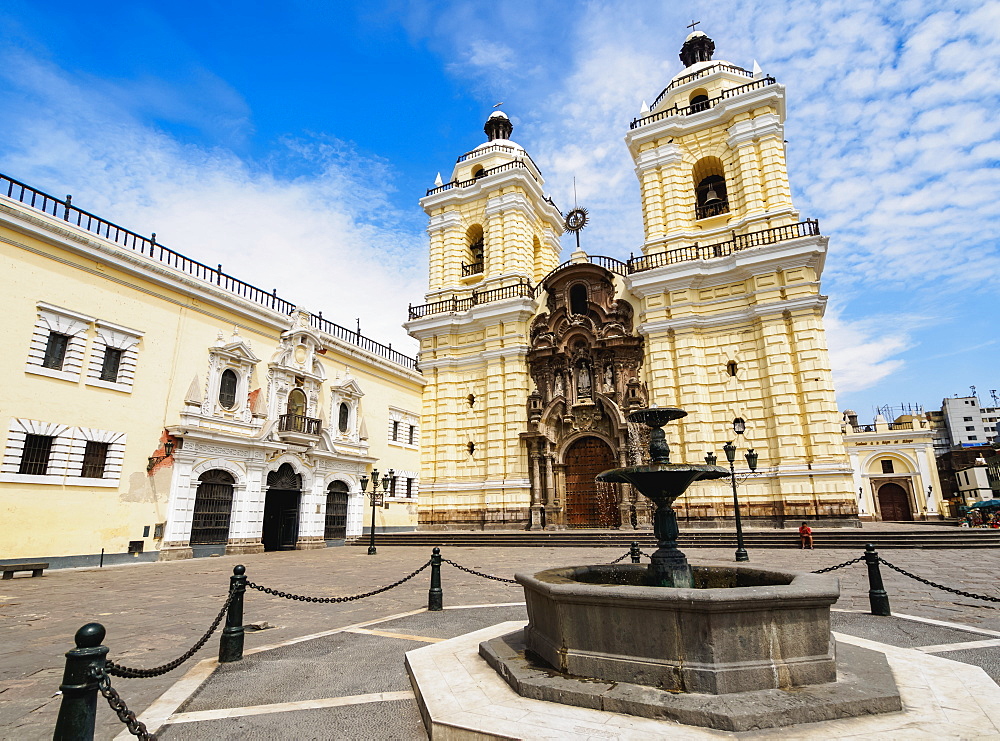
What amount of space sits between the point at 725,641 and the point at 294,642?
483 cm

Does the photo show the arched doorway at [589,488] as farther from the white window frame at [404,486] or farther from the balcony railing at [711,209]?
the balcony railing at [711,209]

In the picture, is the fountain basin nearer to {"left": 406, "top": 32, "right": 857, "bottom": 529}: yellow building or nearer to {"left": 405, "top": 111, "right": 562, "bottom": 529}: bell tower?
{"left": 406, "top": 32, "right": 857, "bottom": 529}: yellow building

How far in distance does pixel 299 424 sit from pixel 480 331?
10574mm

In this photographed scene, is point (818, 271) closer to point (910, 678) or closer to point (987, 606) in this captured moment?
point (987, 606)

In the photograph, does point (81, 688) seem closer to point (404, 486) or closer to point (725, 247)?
point (404, 486)

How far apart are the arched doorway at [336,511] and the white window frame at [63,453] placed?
25.3 feet

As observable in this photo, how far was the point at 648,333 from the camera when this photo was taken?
2272 cm

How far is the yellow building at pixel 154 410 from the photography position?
41.6 ft

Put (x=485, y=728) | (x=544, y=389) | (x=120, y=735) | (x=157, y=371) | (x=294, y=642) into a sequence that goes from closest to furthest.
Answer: (x=485, y=728) → (x=120, y=735) → (x=294, y=642) → (x=157, y=371) → (x=544, y=389)

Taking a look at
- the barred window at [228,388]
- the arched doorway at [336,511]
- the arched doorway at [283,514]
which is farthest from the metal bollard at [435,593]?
the arched doorway at [336,511]

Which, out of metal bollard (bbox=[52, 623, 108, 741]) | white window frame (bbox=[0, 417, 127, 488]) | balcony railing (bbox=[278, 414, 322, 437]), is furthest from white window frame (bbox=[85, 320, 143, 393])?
metal bollard (bbox=[52, 623, 108, 741])

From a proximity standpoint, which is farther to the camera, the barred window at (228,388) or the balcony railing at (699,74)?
the balcony railing at (699,74)

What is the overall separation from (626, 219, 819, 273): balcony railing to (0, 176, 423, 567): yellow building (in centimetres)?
1329

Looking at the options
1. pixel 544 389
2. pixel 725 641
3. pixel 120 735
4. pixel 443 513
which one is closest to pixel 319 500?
pixel 443 513
